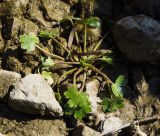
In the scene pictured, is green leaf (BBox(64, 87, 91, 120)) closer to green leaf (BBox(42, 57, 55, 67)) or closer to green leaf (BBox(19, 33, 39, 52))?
green leaf (BBox(42, 57, 55, 67))

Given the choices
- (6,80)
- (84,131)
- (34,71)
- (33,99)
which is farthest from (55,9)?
A: (84,131)

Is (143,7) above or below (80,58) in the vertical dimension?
above

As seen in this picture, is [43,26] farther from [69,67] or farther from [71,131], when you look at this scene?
[71,131]

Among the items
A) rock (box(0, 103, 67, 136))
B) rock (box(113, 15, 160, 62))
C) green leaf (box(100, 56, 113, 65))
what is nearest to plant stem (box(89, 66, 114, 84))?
green leaf (box(100, 56, 113, 65))

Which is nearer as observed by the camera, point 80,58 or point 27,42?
point 27,42

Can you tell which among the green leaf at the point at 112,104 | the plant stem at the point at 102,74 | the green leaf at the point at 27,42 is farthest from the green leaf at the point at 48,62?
the green leaf at the point at 112,104

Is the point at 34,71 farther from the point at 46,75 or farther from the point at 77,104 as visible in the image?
the point at 77,104

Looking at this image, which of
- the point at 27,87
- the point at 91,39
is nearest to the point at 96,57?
the point at 91,39
